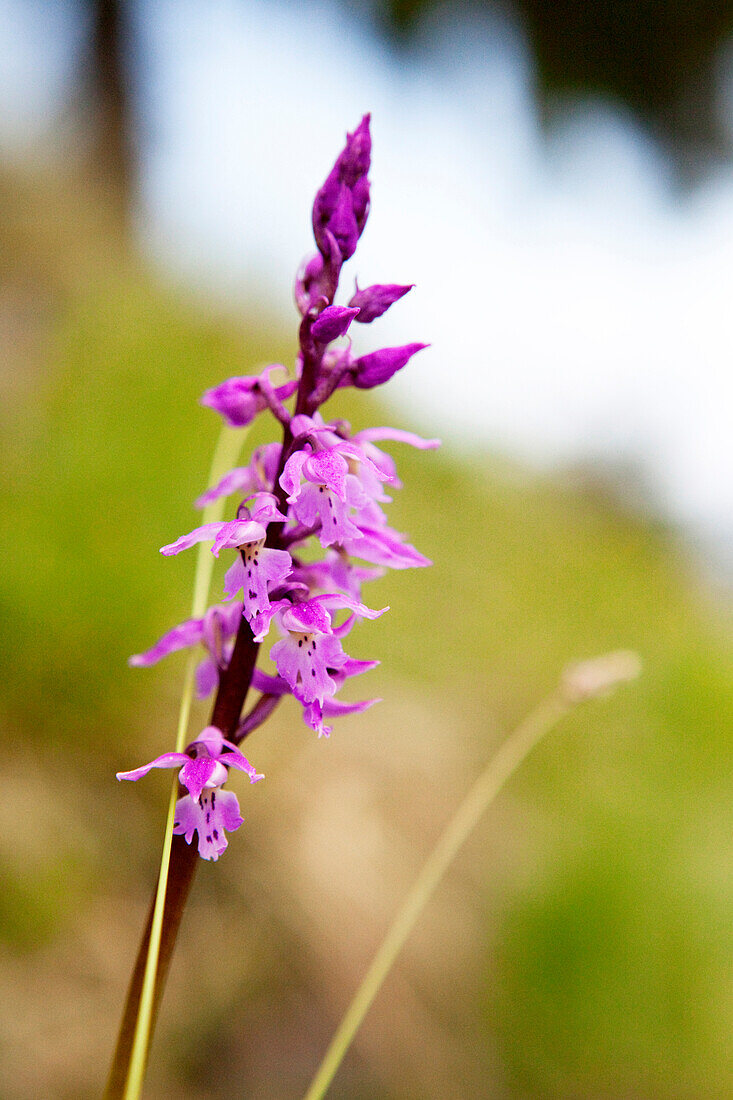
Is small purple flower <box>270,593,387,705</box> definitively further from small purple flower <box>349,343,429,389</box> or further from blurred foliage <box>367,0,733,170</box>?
blurred foliage <box>367,0,733,170</box>

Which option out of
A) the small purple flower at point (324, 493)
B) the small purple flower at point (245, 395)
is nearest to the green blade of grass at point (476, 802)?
the small purple flower at point (324, 493)

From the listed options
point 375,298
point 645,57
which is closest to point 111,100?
point 645,57

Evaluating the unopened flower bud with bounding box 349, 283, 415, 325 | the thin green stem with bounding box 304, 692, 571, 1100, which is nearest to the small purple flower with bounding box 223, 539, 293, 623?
the unopened flower bud with bounding box 349, 283, 415, 325

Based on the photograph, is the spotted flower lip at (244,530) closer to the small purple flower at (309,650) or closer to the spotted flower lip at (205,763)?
the small purple flower at (309,650)

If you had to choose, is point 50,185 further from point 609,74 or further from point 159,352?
point 609,74

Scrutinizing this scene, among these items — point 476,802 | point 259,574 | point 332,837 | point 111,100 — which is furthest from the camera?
point 111,100

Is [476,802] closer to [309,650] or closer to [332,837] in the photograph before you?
[332,837]

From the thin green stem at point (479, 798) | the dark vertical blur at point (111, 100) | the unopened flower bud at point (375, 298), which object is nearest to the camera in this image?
the unopened flower bud at point (375, 298)
